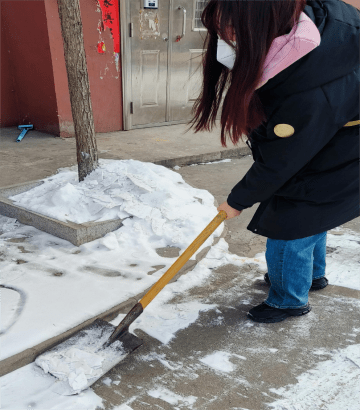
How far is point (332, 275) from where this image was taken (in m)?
2.87

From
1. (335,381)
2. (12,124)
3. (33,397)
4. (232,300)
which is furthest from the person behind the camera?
(12,124)

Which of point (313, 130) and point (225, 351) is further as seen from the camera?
point (225, 351)

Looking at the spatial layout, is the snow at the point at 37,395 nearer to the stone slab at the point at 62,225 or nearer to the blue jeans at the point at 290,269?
the blue jeans at the point at 290,269

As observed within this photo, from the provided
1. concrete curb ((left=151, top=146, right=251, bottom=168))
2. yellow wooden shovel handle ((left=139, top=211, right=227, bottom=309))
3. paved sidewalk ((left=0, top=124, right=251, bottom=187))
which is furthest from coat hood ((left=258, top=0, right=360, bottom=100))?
concrete curb ((left=151, top=146, right=251, bottom=168))

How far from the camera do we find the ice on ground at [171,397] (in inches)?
72.8

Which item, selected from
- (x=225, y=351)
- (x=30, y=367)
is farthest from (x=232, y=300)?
(x=30, y=367)

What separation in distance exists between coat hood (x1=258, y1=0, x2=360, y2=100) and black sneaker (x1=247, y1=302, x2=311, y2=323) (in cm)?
114

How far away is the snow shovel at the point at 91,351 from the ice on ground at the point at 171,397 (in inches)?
9.1

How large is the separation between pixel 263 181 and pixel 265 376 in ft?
2.81

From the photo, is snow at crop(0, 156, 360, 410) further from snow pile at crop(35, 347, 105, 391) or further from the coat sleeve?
the coat sleeve

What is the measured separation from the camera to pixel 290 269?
230cm

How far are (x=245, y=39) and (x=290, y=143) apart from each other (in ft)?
1.57

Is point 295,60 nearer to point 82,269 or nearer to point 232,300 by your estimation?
point 232,300

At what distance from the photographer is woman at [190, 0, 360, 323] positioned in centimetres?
172
